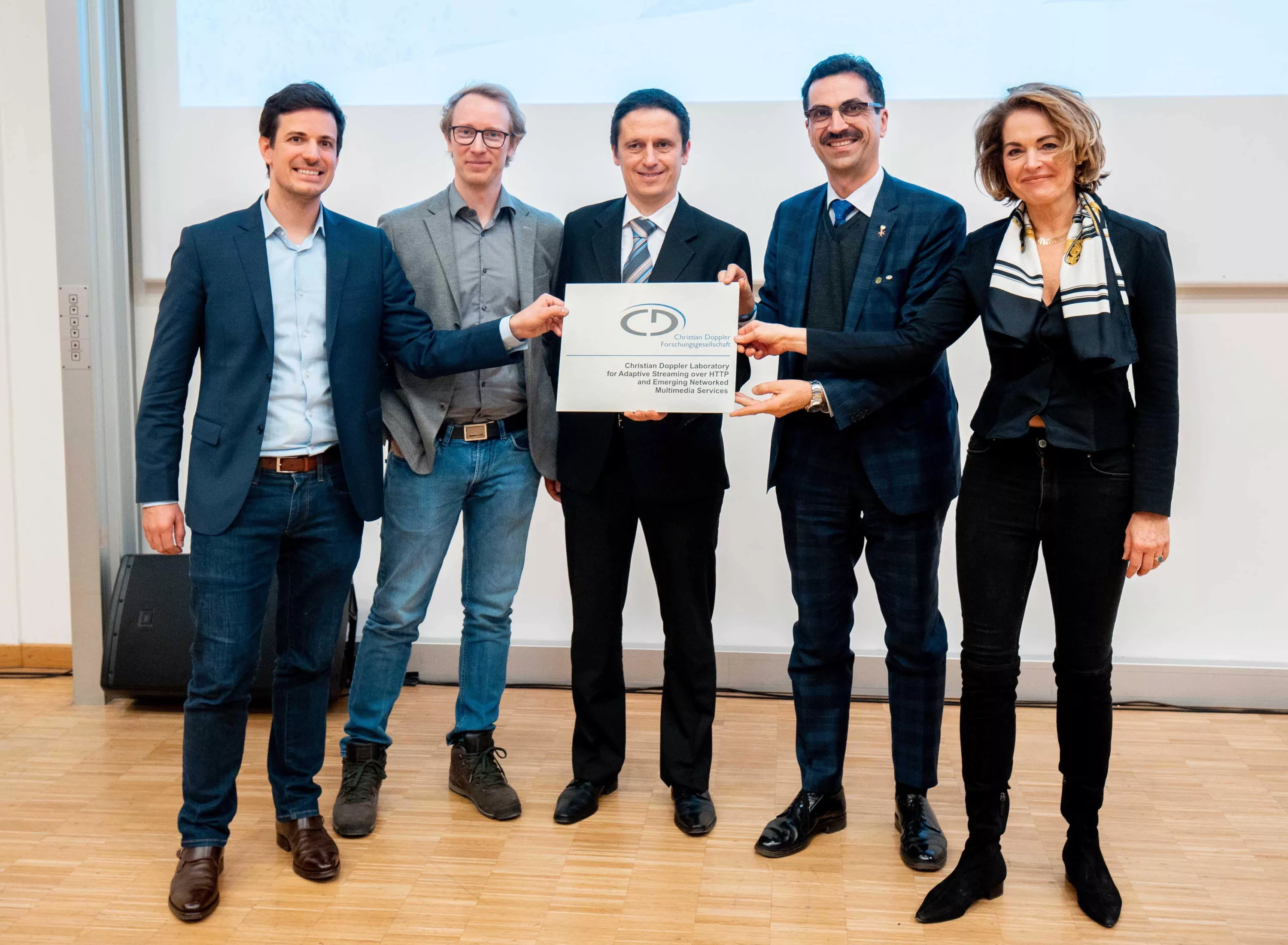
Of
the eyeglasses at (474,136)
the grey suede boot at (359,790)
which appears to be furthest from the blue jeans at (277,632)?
the eyeglasses at (474,136)

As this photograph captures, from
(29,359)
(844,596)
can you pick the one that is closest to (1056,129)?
(844,596)

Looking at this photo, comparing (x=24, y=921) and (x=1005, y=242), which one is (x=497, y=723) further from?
(x=1005, y=242)

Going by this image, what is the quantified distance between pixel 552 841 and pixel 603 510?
0.81 meters

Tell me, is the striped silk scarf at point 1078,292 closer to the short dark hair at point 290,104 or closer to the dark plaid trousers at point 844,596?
the dark plaid trousers at point 844,596

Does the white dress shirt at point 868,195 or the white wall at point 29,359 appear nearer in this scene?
the white dress shirt at point 868,195

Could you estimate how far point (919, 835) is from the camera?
2.49 meters

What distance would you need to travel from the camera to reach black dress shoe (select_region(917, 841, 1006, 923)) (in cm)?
224

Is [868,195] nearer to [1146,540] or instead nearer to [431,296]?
[1146,540]

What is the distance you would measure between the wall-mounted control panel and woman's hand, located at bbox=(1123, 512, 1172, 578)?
316cm

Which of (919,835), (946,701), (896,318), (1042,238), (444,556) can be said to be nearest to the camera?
(1042,238)

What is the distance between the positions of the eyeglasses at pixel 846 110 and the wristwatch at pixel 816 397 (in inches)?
22.1

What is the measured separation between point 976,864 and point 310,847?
146 cm

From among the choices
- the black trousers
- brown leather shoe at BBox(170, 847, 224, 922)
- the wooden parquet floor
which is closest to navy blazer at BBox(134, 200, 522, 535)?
the black trousers

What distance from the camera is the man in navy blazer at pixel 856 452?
7.70ft
